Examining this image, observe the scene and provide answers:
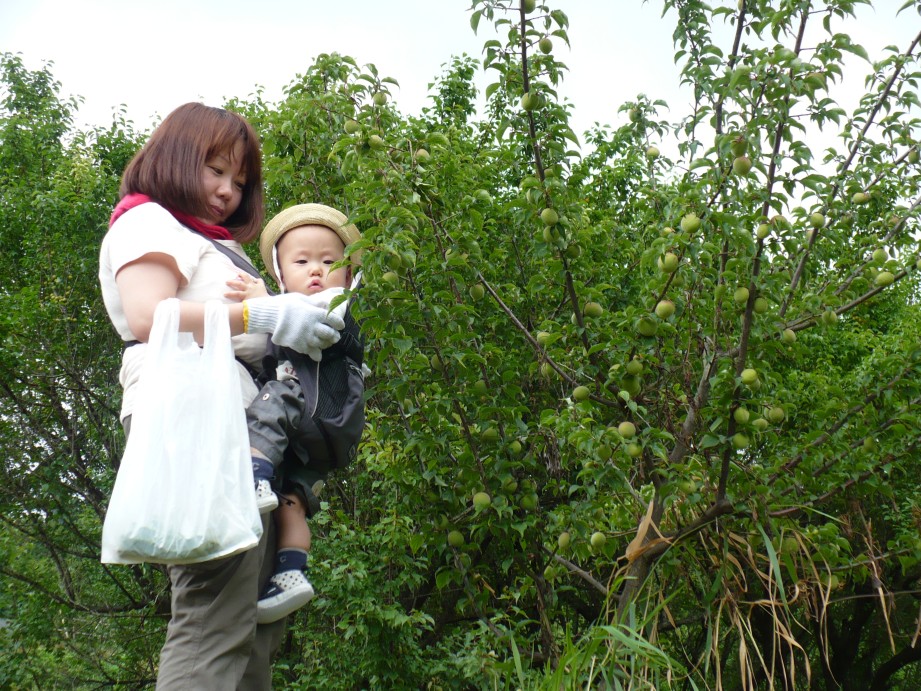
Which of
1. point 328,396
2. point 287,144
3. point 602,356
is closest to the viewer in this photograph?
point 328,396

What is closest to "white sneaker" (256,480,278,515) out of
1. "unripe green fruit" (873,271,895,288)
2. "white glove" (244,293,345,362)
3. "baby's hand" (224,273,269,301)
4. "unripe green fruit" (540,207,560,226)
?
"white glove" (244,293,345,362)

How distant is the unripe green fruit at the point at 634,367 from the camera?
115 inches

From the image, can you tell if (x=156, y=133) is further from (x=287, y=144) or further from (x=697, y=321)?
(x=697, y=321)

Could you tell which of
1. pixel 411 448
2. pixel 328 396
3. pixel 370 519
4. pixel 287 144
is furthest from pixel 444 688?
pixel 328 396

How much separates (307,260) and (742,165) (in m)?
1.23

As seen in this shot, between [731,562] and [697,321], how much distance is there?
803mm

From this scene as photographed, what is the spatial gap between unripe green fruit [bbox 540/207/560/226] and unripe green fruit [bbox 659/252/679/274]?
1.12 ft

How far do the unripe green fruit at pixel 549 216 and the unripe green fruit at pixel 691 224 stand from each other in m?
0.40

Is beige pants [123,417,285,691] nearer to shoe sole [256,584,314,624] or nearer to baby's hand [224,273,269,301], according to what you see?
shoe sole [256,584,314,624]

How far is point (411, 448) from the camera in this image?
3.28 meters

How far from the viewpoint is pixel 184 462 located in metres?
1.86

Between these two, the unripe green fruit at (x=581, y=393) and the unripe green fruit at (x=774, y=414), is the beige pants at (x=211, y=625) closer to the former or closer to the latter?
the unripe green fruit at (x=581, y=393)

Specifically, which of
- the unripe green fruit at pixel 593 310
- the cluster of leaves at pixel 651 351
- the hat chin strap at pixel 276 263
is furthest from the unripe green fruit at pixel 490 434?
the hat chin strap at pixel 276 263

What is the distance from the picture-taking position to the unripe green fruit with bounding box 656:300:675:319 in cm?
283
